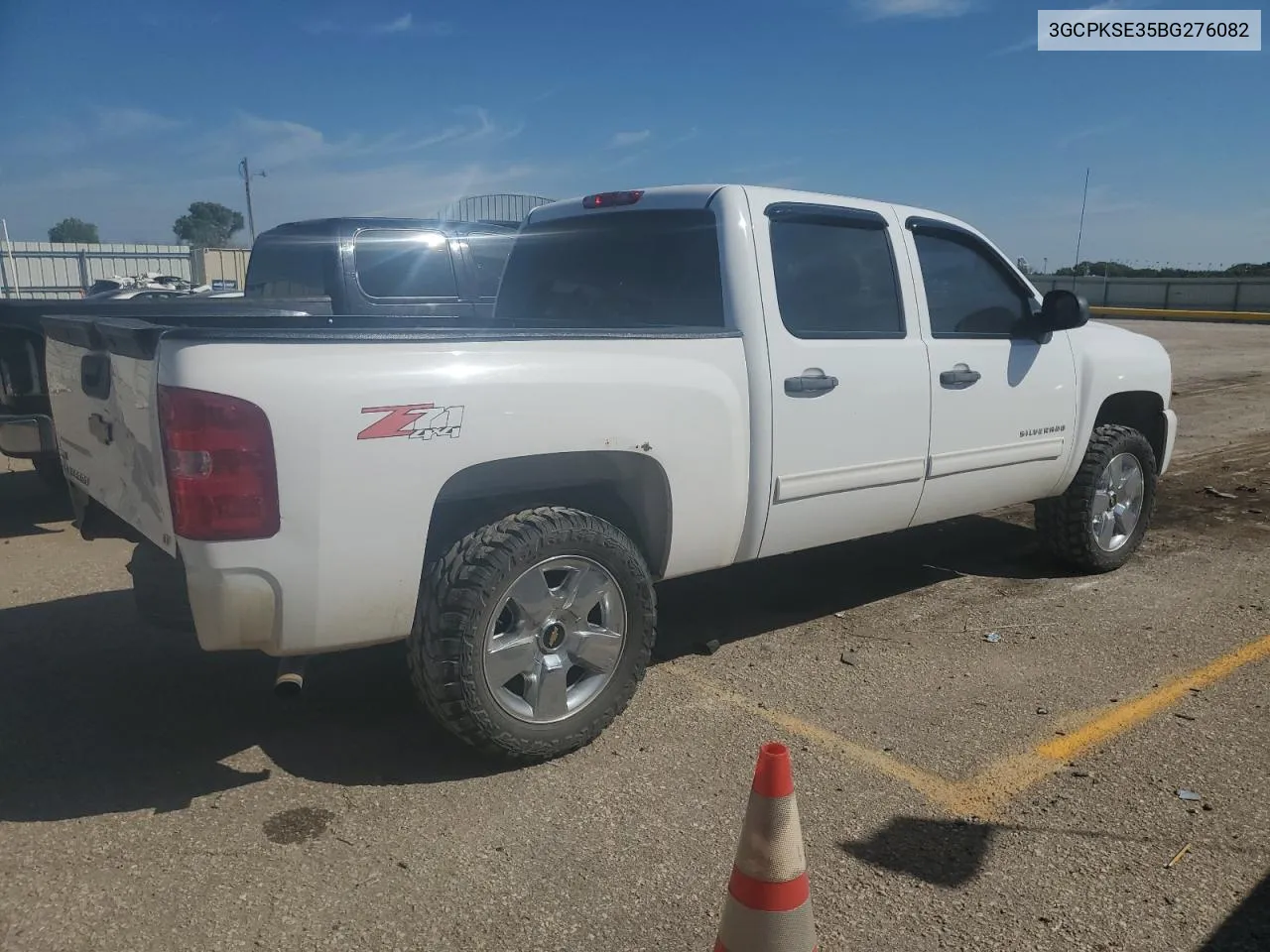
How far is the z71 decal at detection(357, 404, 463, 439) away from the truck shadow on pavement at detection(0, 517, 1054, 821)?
1169 mm

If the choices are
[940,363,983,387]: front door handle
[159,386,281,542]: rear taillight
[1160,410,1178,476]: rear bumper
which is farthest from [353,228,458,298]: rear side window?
[1160,410,1178,476]: rear bumper

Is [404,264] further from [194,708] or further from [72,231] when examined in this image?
[72,231]

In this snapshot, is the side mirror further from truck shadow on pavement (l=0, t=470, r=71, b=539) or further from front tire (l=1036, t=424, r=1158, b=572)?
truck shadow on pavement (l=0, t=470, r=71, b=539)

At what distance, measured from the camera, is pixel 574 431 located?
3318 mm

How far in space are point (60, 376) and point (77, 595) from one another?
1843 millimetres

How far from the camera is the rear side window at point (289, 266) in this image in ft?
23.8

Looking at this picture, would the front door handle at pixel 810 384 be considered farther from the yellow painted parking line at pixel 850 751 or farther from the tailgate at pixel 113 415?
the tailgate at pixel 113 415

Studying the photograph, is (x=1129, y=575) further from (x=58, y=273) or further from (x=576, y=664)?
(x=58, y=273)

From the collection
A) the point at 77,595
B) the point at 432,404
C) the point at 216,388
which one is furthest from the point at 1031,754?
the point at 77,595

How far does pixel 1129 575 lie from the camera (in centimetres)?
566

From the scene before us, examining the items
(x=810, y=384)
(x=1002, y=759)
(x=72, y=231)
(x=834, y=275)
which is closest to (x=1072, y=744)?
(x=1002, y=759)

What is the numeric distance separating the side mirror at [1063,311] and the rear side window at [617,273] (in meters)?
1.95

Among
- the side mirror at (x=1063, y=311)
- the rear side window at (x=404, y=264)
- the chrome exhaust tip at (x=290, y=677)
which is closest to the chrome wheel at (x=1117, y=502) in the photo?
the side mirror at (x=1063, y=311)

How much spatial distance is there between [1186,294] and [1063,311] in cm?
3857
